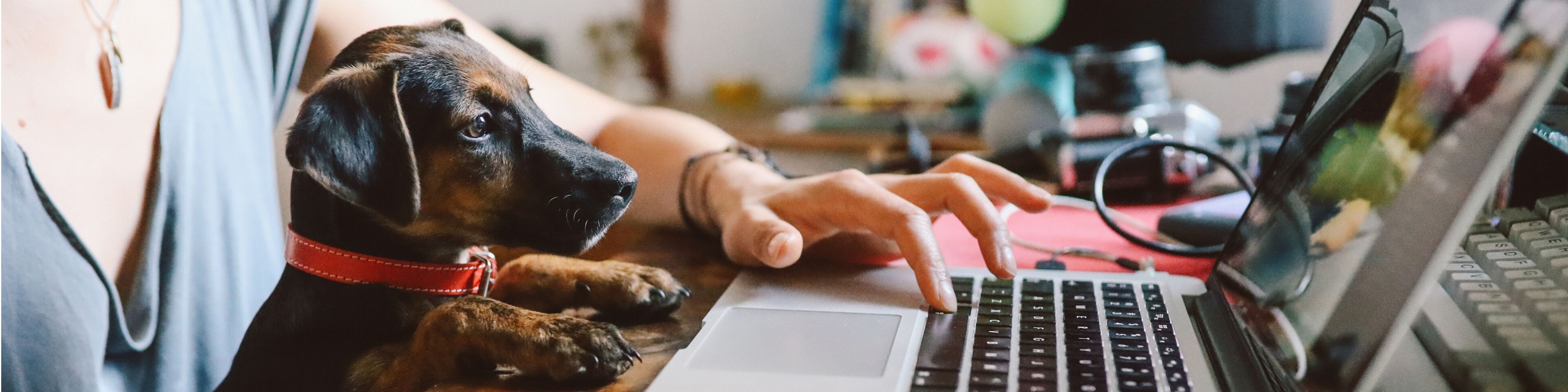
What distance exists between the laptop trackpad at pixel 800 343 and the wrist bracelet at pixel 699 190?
0.24m

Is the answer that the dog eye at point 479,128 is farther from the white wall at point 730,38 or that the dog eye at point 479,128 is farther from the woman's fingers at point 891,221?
the white wall at point 730,38

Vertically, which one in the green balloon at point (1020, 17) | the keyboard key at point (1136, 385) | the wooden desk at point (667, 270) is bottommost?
the wooden desk at point (667, 270)

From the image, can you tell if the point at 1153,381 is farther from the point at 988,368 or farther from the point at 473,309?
the point at 473,309

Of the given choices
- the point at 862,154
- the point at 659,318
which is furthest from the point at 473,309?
the point at 862,154

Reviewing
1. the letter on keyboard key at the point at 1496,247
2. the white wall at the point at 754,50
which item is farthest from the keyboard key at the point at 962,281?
the white wall at the point at 754,50

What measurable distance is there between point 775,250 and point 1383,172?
364 mm

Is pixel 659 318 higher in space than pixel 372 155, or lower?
lower

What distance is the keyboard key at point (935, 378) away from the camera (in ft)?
1.51

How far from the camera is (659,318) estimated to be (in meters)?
0.59

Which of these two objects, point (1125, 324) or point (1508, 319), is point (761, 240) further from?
point (1508, 319)

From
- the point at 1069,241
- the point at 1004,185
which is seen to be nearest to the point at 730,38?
the point at 1069,241

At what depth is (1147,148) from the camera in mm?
1057

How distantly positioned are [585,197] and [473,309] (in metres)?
0.08

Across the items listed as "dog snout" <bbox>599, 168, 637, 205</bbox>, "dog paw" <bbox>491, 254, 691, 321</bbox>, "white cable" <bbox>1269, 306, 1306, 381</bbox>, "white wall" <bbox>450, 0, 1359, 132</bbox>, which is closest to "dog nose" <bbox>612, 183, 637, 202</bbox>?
"dog snout" <bbox>599, 168, 637, 205</bbox>
